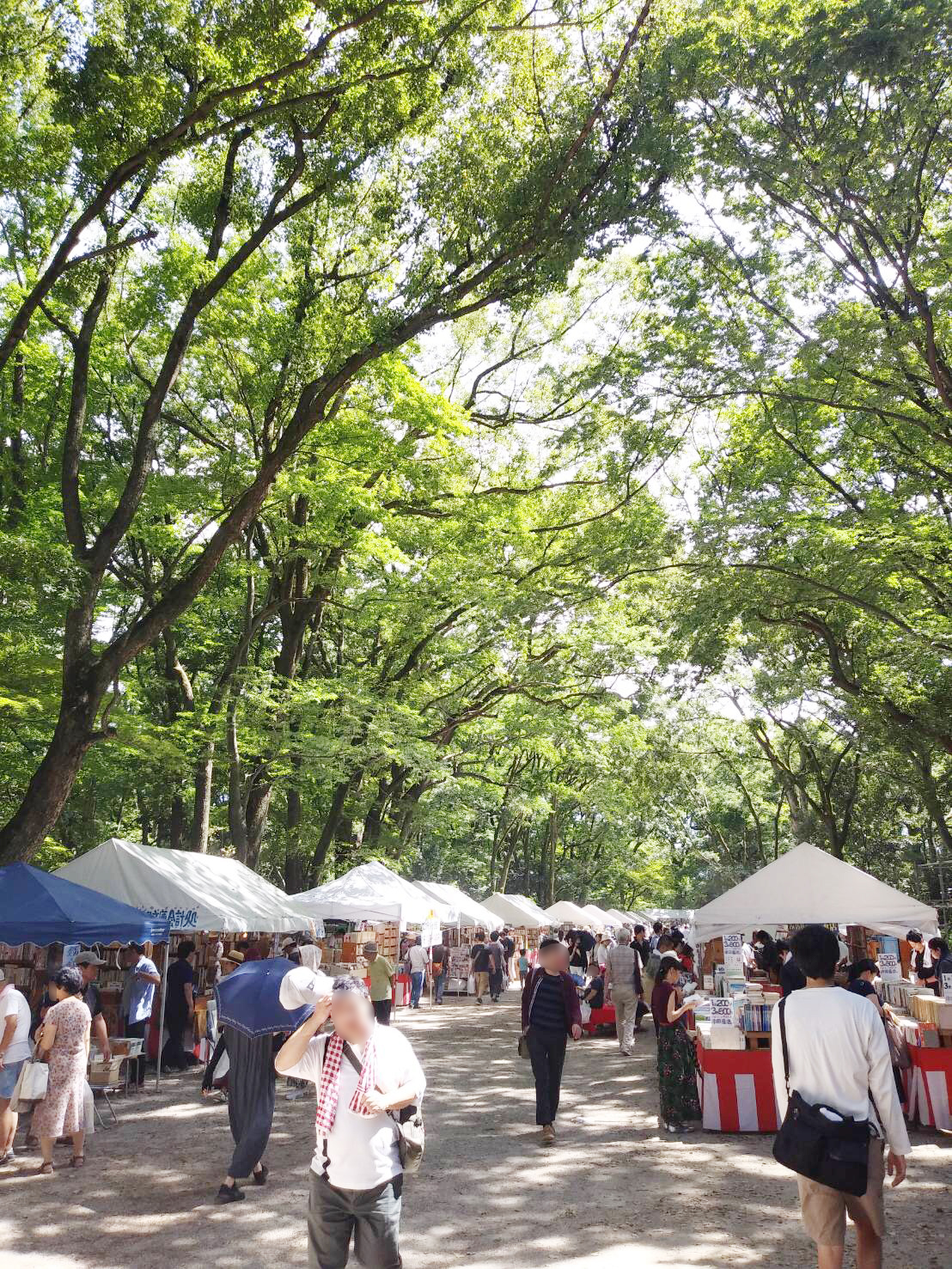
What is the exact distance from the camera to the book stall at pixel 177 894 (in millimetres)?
11750

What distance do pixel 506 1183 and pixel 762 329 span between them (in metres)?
9.17

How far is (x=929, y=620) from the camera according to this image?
1559 centimetres

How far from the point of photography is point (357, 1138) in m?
3.41

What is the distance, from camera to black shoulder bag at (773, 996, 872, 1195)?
12.1 feet

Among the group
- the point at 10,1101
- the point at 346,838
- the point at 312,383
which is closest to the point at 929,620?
the point at 312,383

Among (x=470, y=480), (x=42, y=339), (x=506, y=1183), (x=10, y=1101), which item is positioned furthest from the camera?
(x=470, y=480)

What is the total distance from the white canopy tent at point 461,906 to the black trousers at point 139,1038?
9.59 meters

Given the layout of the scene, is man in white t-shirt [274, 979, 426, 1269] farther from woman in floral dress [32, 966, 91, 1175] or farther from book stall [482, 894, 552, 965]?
book stall [482, 894, 552, 965]

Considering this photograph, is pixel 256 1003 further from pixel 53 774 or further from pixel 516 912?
pixel 516 912

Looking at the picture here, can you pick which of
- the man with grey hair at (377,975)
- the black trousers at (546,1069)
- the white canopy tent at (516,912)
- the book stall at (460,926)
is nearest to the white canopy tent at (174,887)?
the man with grey hair at (377,975)

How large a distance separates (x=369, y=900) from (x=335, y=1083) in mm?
14332

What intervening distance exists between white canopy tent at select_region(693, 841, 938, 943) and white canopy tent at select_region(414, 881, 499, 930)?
30.3 ft

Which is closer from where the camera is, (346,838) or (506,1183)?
(506,1183)

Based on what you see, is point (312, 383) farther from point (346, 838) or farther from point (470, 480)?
point (346, 838)
